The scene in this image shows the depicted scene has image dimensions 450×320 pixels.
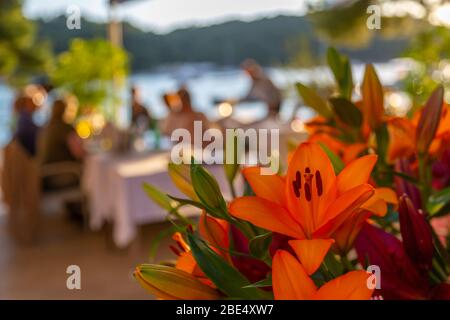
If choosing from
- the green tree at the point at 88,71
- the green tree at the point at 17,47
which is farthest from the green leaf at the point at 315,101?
the green tree at the point at 17,47

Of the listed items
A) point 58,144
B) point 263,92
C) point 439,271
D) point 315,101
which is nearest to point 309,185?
point 439,271

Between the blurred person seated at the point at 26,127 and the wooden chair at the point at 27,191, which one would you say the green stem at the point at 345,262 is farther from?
the blurred person seated at the point at 26,127

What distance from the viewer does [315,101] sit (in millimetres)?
561

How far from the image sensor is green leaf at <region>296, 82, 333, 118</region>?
1.76 feet

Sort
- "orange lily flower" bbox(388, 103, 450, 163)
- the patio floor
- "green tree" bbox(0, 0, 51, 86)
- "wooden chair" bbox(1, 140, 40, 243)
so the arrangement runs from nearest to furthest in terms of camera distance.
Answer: "orange lily flower" bbox(388, 103, 450, 163), the patio floor, "wooden chair" bbox(1, 140, 40, 243), "green tree" bbox(0, 0, 51, 86)

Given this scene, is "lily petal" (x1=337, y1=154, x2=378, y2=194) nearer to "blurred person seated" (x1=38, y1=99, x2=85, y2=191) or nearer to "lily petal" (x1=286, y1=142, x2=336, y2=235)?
"lily petal" (x1=286, y1=142, x2=336, y2=235)

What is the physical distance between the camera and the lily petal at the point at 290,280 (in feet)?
1.01

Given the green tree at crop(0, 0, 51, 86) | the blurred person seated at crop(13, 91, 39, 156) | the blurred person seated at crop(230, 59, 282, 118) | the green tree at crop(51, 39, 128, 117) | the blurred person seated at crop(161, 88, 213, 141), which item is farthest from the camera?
the green tree at crop(0, 0, 51, 86)

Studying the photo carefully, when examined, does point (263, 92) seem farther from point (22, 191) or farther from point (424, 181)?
point (424, 181)

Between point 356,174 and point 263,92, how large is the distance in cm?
465

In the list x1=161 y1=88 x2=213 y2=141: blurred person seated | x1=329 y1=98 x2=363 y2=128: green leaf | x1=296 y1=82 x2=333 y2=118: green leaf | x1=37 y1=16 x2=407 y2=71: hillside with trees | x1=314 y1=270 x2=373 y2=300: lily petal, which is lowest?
x1=314 y1=270 x2=373 y2=300: lily petal

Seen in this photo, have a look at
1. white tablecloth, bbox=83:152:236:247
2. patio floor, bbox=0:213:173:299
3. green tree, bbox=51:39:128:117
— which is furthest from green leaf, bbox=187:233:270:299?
green tree, bbox=51:39:128:117
